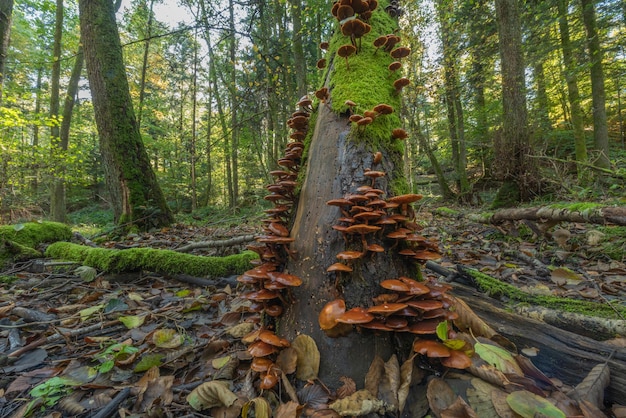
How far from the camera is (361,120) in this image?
5.78 feet

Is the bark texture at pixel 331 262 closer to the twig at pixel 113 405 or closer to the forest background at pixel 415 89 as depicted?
the twig at pixel 113 405

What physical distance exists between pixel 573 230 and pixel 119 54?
969 cm

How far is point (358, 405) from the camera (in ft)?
4.32

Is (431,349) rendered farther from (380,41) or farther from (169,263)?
(169,263)

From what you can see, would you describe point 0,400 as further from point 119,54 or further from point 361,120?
point 119,54

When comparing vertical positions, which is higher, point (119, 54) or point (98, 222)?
point (119, 54)

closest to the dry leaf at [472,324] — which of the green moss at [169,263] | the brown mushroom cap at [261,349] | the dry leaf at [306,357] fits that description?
the dry leaf at [306,357]

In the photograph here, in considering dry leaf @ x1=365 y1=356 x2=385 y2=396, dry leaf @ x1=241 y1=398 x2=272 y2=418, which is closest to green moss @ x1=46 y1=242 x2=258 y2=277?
dry leaf @ x1=241 y1=398 x2=272 y2=418

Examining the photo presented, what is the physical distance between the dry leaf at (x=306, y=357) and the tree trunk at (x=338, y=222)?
46mm

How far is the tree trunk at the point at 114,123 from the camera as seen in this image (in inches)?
241

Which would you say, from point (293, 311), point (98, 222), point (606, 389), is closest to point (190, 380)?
point (293, 311)

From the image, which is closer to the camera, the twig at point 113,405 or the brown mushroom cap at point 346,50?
the twig at point 113,405

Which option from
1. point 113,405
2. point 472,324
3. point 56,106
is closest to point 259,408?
point 113,405

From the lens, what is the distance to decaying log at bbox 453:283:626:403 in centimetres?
143
